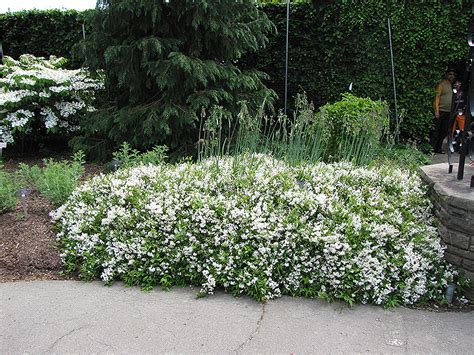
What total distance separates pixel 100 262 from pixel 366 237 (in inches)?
78.6

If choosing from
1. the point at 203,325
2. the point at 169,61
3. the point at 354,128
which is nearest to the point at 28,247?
the point at 203,325

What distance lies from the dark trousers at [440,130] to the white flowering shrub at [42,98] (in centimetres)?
629

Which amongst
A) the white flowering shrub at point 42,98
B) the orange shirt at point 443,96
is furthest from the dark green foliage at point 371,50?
the white flowering shrub at point 42,98

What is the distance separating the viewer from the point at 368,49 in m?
8.44

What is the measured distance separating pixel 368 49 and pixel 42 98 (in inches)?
227

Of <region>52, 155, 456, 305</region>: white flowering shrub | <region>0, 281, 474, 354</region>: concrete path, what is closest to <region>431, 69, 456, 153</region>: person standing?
<region>52, 155, 456, 305</region>: white flowering shrub

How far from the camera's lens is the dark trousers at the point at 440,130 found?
28.4 feet

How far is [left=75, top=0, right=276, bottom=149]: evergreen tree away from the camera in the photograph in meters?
5.98

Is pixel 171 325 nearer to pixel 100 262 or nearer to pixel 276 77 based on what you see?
pixel 100 262

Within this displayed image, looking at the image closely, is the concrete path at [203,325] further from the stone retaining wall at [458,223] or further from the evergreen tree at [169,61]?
the evergreen tree at [169,61]

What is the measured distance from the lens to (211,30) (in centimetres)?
605

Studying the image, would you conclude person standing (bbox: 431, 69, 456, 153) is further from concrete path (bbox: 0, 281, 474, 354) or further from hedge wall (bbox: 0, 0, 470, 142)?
concrete path (bbox: 0, 281, 474, 354)

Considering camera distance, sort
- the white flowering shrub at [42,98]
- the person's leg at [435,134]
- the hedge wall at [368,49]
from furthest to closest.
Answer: the person's leg at [435,134] → the hedge wall at [368,49] → the white flowering shrub at [42,98]

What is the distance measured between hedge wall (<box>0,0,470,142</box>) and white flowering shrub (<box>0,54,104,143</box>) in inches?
105
